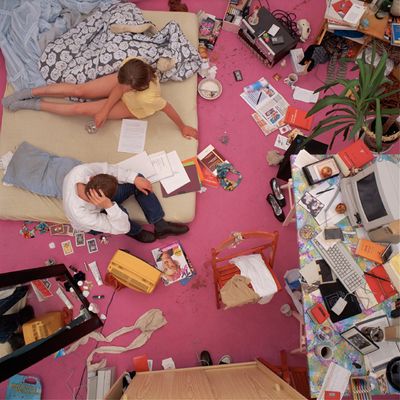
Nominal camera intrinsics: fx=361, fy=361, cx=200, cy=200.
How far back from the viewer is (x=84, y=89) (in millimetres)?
3113

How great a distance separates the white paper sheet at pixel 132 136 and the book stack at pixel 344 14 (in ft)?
6.17

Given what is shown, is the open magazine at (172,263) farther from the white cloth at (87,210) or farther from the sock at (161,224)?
the white cloth at (87,210)

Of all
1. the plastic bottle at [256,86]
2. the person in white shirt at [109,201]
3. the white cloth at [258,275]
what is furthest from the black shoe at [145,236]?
the plastic bottle at [256,86]

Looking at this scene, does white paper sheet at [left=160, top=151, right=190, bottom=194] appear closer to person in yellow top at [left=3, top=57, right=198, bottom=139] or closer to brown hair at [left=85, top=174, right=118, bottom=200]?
person in yellow top at [left=3, top=57, right=198, bottom=139]

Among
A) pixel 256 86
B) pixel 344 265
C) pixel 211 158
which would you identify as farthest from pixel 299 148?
pixel 344 265

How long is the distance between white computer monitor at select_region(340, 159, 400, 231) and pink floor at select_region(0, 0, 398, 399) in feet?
3.06

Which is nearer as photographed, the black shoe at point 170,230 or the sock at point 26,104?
the black shoe at point 170,230

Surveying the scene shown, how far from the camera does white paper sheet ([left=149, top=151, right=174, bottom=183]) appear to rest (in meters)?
3.09

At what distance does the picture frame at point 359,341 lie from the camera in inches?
82.2

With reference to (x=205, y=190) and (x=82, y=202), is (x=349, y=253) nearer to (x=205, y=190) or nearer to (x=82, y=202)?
(x=205, y=190)

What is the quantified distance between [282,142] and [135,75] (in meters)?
1.52

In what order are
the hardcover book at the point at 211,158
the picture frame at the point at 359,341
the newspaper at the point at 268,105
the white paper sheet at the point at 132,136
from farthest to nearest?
the newspaper at the point at 268,105
the hardcover book at the point at 211,158
the white paper sheet at the point at 132,136
the picture frame at the point at 359,341

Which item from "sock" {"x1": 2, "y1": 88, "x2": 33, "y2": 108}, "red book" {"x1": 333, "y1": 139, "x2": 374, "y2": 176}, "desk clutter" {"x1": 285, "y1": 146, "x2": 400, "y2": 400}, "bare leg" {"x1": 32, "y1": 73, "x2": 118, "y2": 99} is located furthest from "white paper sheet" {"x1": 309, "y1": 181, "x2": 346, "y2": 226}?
"sock" {"x1": 2, "y1": 88, "x2": 33, "y2": 108}

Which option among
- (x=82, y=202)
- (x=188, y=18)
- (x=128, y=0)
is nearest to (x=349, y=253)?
(x=82, y=202)
